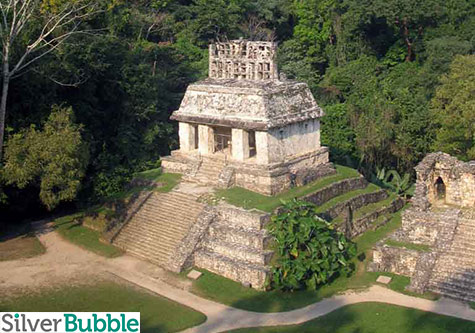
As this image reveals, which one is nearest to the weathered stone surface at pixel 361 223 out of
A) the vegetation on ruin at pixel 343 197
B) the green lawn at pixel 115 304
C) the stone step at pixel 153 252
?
the vegetation on ruin at pixel 343 197

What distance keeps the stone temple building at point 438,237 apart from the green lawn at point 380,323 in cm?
159

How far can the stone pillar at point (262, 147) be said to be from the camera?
27.5 m

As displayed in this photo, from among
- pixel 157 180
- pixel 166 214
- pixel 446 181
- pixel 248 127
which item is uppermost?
pixel 248 127

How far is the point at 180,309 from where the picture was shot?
70.8 feet

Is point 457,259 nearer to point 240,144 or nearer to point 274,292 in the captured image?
point 274,292

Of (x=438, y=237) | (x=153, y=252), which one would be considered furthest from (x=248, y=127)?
(x=438, y=237)

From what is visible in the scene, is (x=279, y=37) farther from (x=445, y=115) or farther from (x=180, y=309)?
(x=180, y=309)

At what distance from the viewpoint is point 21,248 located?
87.7ft

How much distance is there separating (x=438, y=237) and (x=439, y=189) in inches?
157

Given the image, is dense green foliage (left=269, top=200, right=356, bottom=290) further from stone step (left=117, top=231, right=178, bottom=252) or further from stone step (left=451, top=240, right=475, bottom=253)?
stone step (left=117, top=231, right=178, bottom=252)

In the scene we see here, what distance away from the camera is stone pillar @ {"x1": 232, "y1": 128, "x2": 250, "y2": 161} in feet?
92.3

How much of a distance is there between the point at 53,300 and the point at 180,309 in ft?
13.0

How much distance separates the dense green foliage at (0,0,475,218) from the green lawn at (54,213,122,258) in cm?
147

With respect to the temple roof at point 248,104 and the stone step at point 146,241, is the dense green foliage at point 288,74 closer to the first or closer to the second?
the stone step at point 146,241
